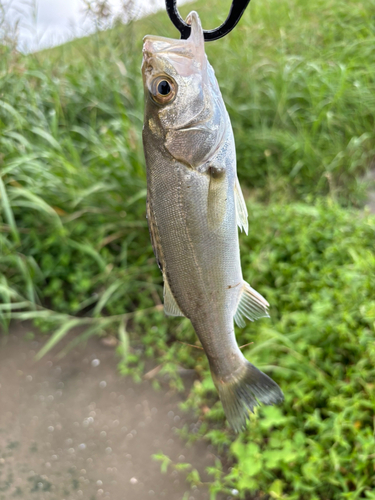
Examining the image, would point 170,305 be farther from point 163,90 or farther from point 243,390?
point 163,90

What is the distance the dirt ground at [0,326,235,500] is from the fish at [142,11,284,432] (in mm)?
1581

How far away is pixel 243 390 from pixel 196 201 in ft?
1.84

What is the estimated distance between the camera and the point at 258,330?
2.59m

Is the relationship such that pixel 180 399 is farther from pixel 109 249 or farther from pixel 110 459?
pixel 109 249

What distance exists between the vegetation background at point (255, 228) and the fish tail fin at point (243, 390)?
0.96m

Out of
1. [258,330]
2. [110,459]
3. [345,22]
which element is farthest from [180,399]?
[345,22]

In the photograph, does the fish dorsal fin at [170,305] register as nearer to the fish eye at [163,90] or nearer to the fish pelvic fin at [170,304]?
the fish pelvic fin at [170,304]

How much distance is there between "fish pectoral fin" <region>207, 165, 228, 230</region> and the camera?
3.35ft

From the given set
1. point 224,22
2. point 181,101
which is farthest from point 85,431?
point 224,22

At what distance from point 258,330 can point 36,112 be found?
2744mm

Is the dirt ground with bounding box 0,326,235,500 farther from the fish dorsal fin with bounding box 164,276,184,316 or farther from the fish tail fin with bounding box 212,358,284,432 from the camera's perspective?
the fish dorsal fin with bounding box 164,276,184,316

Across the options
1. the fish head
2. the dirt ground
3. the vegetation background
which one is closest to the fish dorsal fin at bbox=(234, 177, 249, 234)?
the fish head

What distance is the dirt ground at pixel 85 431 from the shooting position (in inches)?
95.0

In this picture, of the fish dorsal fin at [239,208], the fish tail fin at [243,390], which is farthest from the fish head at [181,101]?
the fish tail fin at [243,390]
